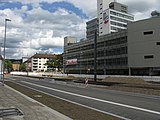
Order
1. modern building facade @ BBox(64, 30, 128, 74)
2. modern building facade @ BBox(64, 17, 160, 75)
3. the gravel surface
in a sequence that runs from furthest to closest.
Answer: modern building facade @ BBox(64, 30, 128, 74), modern building facade @ BBox(64, 17, 160, 75), the gravel surface

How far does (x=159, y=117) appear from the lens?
1138 centimetres

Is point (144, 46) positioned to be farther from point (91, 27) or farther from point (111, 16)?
point (91, 27)

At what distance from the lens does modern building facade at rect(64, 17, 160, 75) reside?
256ft

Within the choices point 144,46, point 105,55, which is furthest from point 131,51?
point 105,55

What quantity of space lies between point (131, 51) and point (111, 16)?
51.0 meters

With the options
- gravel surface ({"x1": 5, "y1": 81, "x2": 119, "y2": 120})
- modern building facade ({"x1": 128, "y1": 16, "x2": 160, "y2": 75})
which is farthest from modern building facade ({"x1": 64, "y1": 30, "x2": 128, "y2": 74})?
gravel surface ({"x1": 5, "y1": 81, "x2": 119, "y2": 120})

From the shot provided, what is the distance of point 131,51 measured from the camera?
8619 centimetres

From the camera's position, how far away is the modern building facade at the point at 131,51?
78125 millimetres

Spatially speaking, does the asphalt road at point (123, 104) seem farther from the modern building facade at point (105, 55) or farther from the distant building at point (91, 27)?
the distant building at point (91, 27)

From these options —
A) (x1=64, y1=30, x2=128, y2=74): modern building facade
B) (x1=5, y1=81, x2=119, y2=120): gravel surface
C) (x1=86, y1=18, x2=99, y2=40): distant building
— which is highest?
(x1=86, y1=18, x2=99, y2=40): distant building

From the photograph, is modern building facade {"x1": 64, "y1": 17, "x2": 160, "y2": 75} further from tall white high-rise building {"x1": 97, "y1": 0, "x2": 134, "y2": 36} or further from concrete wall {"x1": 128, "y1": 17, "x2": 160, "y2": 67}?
tall white high-rise building {"x1": 97, "y1": 0, "x2": 134, "y2": 36}

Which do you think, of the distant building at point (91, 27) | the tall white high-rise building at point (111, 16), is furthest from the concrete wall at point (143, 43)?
the distant building at point (91, 27)

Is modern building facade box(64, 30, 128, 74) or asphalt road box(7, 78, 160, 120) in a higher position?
modern building facade box(64, 30, 128, 74)

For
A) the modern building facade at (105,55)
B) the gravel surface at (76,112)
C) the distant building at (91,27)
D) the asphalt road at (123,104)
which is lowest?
the asphalt road at (123,104)
